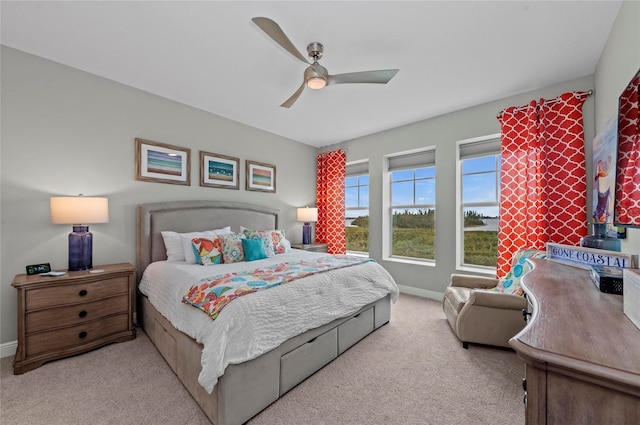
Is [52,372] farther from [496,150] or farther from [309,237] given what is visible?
[496,150]

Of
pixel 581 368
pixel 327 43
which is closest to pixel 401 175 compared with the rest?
pixel 327 43

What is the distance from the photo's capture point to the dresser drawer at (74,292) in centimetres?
219

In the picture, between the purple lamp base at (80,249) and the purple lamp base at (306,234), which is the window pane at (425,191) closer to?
the purple lamp base at (306,234)

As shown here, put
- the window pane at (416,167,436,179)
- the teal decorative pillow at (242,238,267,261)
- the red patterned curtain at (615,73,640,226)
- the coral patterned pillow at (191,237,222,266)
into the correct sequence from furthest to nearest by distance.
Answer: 1. the window pane at (416,167,436,179)
2. the teal decorative pillow at (242,238,267,261)
3. the coral patterned pillow at (191,237,222,266)
4. the red patterned curtain at (615,73,640,226)

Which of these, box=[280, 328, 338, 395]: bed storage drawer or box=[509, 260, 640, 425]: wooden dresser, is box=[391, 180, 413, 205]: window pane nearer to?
box=[280, 328, 338, 395]: bed storage drawer

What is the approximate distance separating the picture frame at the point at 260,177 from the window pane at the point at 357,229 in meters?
1.67

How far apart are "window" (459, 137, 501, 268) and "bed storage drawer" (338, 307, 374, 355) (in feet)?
6.18

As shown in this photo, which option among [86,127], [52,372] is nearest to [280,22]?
A: [86,127]

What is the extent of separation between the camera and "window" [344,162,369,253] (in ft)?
16.8

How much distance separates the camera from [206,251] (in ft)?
9.62

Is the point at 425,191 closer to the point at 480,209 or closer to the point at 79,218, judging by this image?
the point at 480,209

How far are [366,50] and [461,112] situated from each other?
202 cm

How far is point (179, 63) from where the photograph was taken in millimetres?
2629

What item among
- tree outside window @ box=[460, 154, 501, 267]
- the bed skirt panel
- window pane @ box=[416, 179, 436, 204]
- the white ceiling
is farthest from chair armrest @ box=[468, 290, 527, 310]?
the white ceiling
